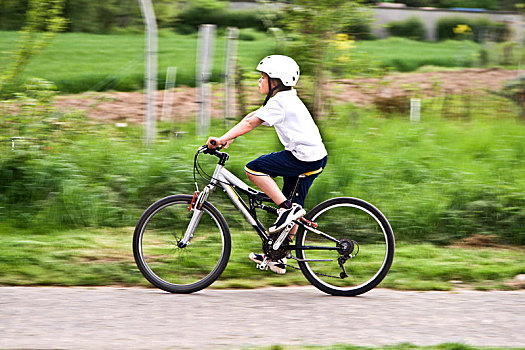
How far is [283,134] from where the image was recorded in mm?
5098

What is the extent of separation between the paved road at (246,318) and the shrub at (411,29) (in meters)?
16.6

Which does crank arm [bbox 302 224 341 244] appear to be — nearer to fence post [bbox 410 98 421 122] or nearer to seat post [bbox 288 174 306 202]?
seat post [bbox 288 174 306 202]

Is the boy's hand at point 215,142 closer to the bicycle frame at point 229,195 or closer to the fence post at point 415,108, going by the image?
the bicycle frame at point 229,195

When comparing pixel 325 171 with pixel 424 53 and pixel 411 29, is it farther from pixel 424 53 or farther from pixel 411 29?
pixel 411 29

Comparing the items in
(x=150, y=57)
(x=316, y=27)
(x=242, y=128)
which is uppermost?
(x=316, y=27)

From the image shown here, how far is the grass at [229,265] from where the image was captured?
5.49 metres

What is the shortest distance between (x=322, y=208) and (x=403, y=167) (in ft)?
9.20

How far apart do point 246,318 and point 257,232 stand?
2.96ft

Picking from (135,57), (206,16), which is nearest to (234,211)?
(135,57)

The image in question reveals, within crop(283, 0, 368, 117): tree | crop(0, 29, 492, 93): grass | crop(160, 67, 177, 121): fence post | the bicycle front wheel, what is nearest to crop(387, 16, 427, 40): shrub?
crop(0, 29, 492, 93): grass

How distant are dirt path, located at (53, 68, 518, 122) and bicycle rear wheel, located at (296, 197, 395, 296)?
4.44 metres

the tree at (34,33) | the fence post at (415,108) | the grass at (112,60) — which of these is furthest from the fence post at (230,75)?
the grass at (112,60)

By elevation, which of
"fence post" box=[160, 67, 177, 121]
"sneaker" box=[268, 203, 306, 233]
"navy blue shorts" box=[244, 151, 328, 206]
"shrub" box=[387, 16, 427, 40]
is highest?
"shrub" box=[387, 16, 427, 40]

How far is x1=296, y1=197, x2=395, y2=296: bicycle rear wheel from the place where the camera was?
519 centimetres
